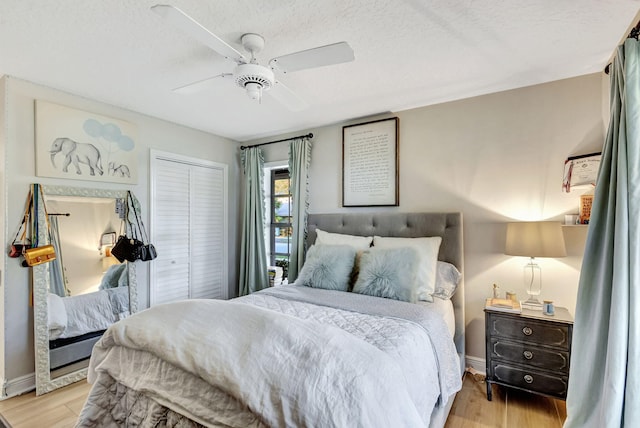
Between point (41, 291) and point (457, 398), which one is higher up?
point (41, 291)

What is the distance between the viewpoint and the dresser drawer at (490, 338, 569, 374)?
2.07m

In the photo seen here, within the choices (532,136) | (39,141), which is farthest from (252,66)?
(532,136)

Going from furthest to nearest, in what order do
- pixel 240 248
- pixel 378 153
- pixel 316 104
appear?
pixel 240 248
pixel 378 153
pixel 316 104

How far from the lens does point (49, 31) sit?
1.81 m

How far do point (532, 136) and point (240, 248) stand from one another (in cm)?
352

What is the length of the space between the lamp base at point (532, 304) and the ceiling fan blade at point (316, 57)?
2200mm

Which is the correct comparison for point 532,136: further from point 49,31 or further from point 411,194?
point 49,31

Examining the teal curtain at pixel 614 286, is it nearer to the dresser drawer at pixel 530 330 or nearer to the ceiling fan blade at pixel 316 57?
the dresser drawer at pixel 530 330

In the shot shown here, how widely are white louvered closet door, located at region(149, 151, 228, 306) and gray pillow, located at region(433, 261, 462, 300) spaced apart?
2.77 metres

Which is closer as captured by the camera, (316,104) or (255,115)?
(316,104)

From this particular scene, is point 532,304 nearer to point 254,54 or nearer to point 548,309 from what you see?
point 548,309

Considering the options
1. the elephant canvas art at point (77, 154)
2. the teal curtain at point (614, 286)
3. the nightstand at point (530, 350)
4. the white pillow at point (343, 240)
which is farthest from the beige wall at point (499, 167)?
the elephant canvas art at point (77, 154)

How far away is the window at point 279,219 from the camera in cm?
411

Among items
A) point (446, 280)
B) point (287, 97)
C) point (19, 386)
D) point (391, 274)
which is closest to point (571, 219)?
point (446, 280)
